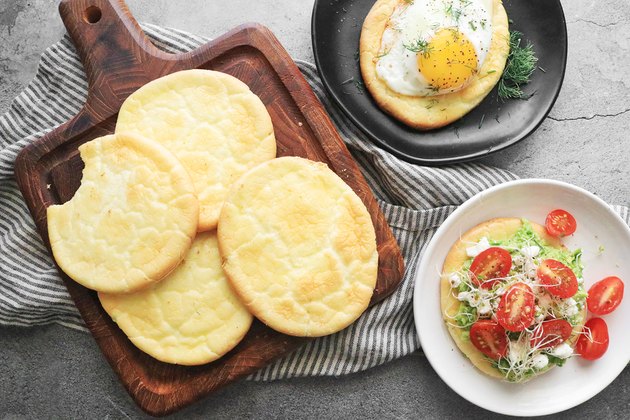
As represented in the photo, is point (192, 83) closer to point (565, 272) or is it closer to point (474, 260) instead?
point (474, 260)

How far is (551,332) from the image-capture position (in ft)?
13.0

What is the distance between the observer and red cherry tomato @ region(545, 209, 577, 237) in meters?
4.09

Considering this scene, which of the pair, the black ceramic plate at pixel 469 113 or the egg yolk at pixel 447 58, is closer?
the egg yolk at pixel 447 58

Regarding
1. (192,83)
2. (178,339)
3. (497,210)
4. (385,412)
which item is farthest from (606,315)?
(192,83)

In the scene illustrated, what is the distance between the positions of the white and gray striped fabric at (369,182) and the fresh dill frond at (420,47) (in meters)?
0.65

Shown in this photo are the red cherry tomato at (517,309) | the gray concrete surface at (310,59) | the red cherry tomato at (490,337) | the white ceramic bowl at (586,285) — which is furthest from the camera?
the gray concrete surface at (310,59)

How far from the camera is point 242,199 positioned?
3580 mm

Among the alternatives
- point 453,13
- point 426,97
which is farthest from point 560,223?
point 453,13

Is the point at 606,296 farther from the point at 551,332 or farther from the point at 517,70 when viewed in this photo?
the point at 517,70

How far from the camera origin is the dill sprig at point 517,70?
4316 millimetres

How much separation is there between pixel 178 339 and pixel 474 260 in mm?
1933

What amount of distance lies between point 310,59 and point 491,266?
193 centimetres

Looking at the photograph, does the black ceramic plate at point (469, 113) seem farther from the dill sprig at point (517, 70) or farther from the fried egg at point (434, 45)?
the fried egg at point (434, 45)

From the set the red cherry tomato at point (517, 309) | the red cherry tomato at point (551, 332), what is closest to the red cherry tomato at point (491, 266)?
the red cherry tomato at point (517, 309)
